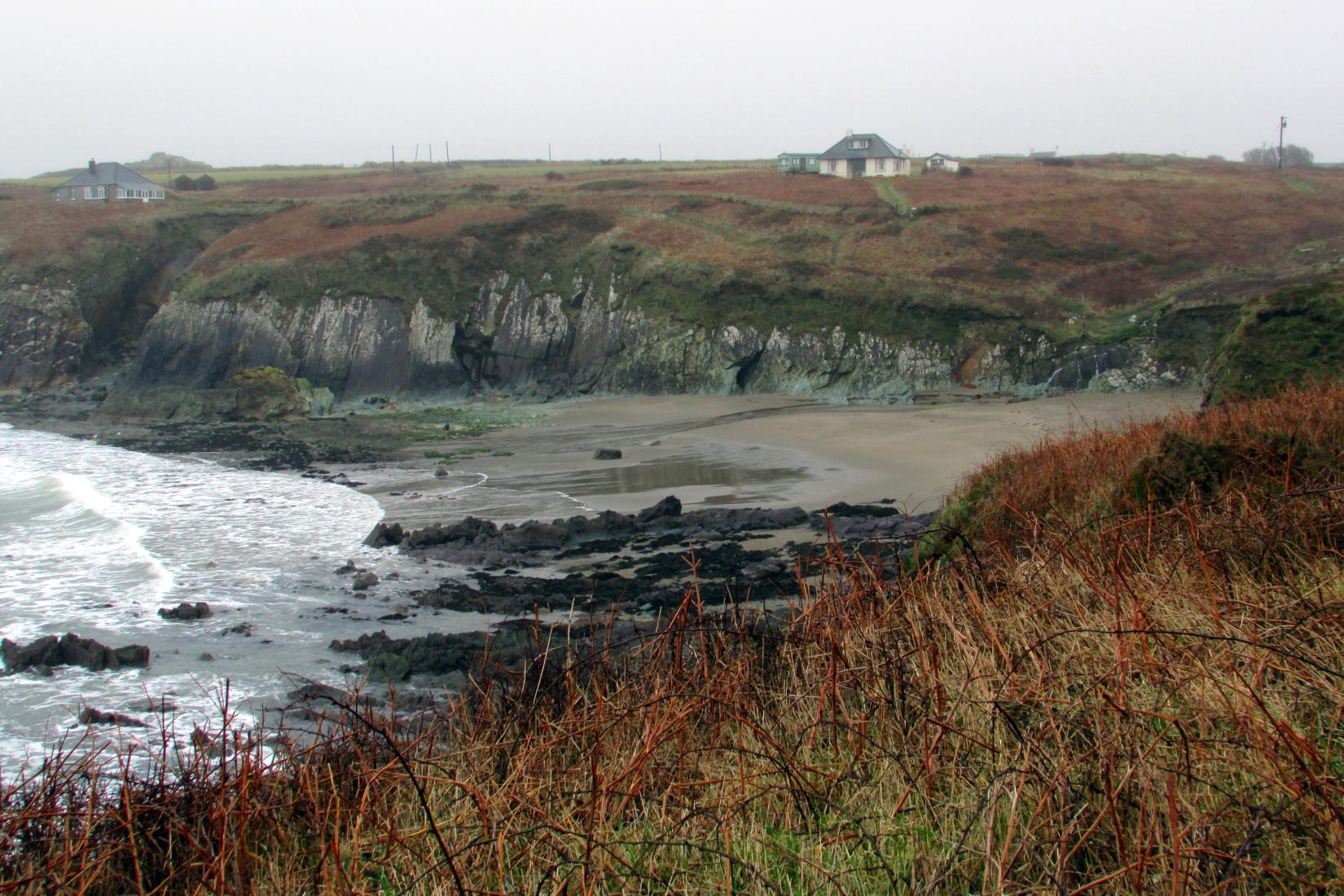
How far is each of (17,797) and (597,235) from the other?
4521 cm

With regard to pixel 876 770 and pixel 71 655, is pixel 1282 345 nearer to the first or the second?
pixel 876 770

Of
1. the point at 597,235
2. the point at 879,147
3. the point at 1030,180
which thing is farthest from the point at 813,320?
the point at 879,147

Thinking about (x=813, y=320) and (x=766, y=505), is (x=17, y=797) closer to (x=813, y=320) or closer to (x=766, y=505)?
(x=766, y=505)

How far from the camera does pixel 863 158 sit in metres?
65.0

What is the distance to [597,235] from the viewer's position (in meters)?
48.1

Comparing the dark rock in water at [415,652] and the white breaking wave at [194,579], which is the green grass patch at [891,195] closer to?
the white breaking wave at [194,579]

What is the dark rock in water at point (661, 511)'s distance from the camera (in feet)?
61.0

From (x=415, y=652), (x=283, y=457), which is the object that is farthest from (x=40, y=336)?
(x=415, y=652)

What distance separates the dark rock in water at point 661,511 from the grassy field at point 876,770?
1313cm

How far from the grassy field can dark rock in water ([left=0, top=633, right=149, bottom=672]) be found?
8903 mm

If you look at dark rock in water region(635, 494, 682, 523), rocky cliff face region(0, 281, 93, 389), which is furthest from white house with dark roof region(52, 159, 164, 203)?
dark rock in water region(635, 494, 682, 523)

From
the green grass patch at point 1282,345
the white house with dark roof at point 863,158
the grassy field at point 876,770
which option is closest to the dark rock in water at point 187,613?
the grassy field at point 876,770

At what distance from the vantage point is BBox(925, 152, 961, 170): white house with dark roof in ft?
226

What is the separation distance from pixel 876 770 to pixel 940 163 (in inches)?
2843
